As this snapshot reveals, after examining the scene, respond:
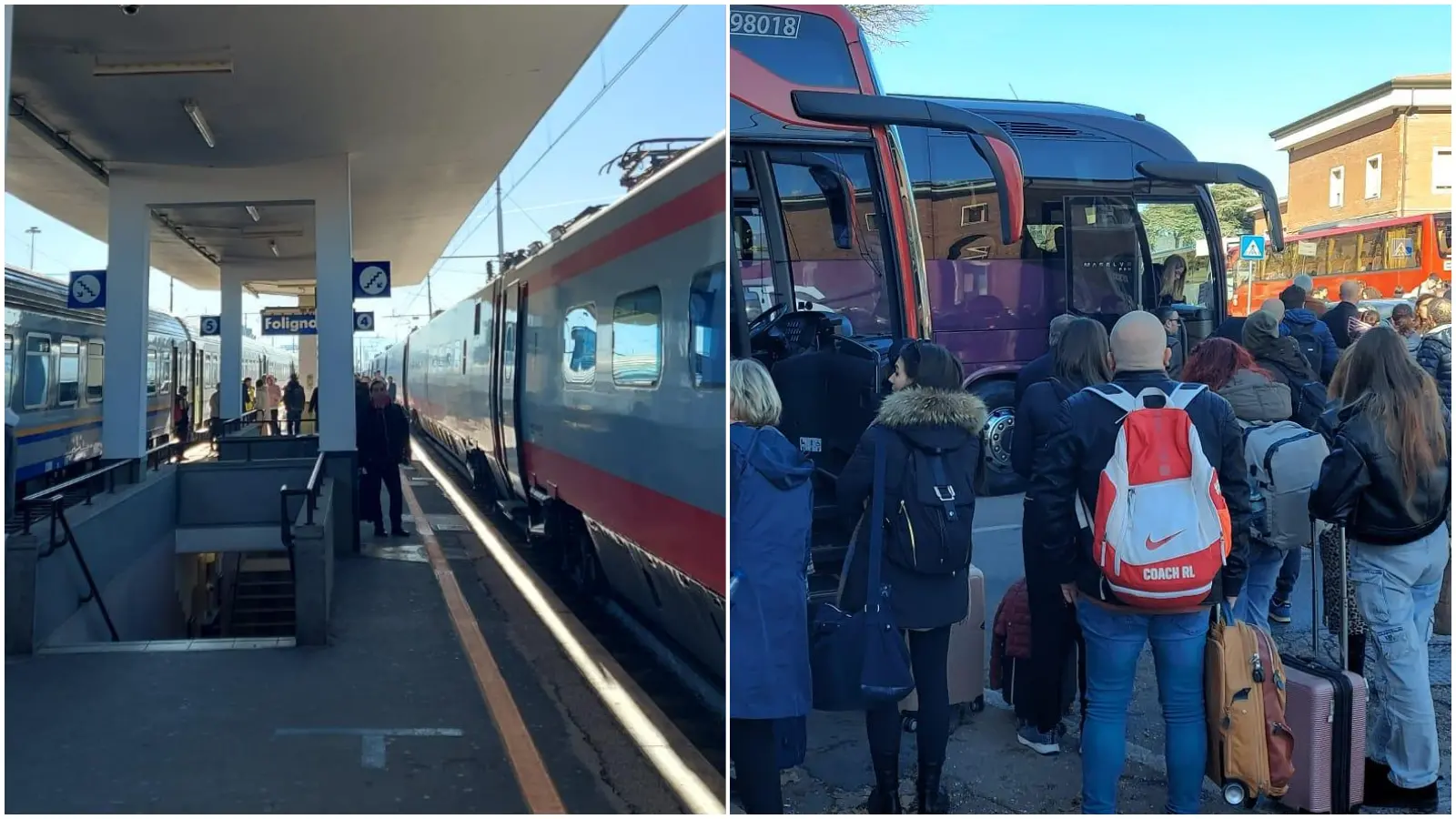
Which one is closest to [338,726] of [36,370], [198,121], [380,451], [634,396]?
[634,396]

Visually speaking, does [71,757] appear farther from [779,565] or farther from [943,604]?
[943,604]

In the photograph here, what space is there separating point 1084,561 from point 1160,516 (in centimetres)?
31

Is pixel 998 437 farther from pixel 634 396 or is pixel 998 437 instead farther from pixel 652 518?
pixel 652 518

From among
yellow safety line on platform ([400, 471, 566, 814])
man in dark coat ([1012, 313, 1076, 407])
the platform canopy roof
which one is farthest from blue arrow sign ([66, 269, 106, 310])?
man in dark coat ([1012, 313, 1076, 407])

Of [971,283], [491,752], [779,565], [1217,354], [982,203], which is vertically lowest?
[491,752]

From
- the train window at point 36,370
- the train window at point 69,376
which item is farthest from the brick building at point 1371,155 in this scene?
the train window at point 69,376

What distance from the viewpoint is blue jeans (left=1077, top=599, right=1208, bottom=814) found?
3590 millimetres

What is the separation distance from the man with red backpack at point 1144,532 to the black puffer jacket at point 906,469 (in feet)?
1.00

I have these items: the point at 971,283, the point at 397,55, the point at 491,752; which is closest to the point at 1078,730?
the point at 491,752

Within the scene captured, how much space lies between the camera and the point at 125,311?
9.38m

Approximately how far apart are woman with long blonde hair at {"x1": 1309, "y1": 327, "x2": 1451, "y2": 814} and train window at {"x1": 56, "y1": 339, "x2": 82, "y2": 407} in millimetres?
14399

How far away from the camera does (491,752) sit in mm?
4891

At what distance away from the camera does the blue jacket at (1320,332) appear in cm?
737

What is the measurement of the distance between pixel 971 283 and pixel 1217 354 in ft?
17.2
